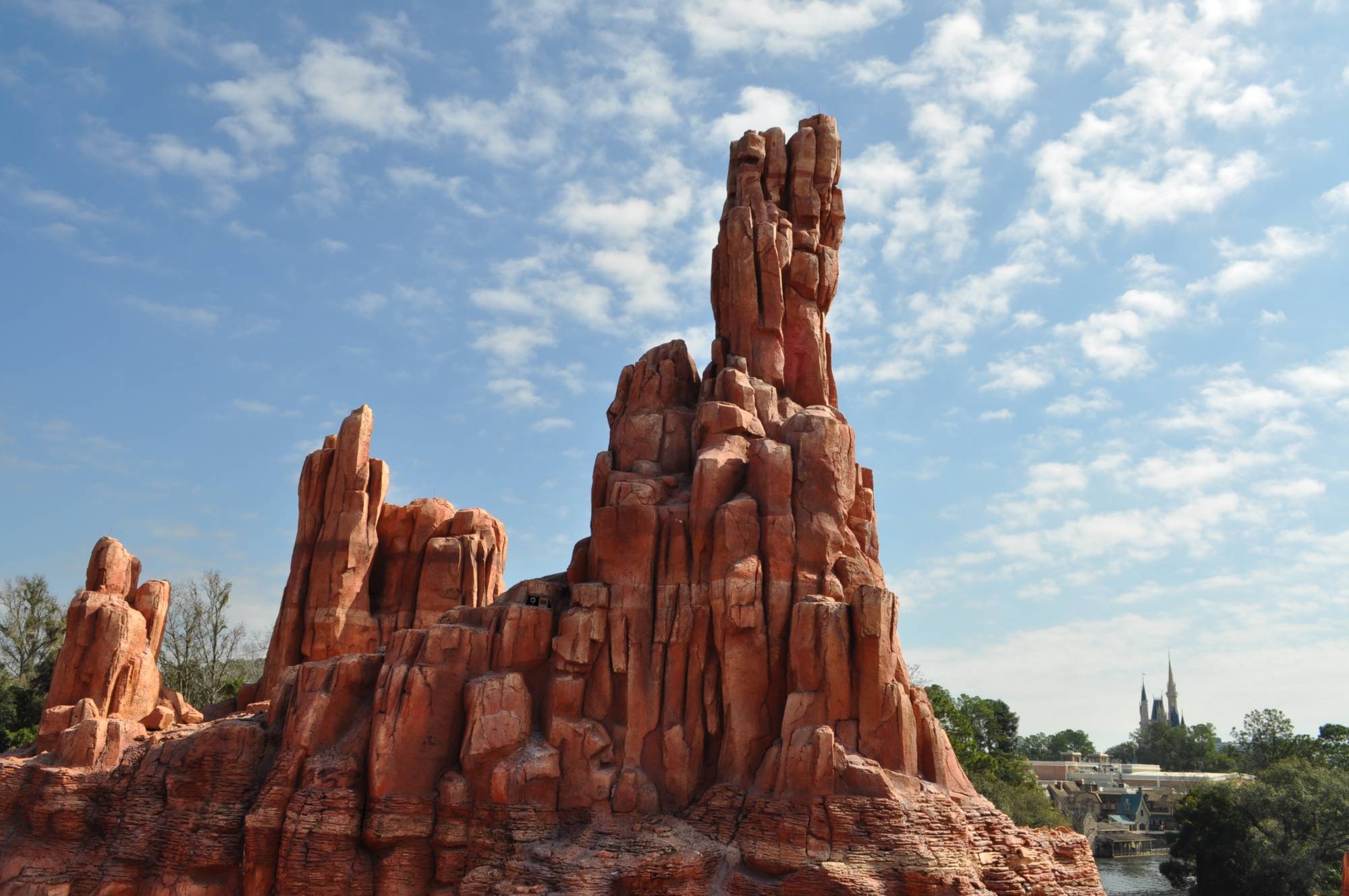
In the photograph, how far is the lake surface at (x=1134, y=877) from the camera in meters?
64.3

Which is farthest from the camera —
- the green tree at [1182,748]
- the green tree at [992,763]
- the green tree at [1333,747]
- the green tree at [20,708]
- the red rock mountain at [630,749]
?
the green tree at [1182,748]

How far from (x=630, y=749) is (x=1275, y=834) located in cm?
3747

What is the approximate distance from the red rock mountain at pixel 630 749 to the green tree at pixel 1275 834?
2551 cm

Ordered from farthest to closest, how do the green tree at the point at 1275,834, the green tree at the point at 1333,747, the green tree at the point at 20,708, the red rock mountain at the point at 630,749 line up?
1. the green tree at the point at 1333,747
2. the green tree at the point at 20,708
3. the green tree at the point at 1275,834
4. the red rock mountain at the point at 630,749

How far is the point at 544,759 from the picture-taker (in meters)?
29.1

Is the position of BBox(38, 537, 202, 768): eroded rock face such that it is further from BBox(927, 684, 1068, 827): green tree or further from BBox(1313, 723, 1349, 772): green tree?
BBox(1313, 723, 1349, 772): green tree

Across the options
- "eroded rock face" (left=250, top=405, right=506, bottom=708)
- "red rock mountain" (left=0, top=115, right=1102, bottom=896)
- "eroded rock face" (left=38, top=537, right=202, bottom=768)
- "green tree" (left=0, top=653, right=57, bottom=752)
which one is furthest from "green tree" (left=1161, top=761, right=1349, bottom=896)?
"green tree" (left=0, top=653, right=57, bottom=752)

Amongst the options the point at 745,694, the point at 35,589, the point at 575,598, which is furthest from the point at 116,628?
the point at 35,589

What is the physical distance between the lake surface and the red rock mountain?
33.7 m

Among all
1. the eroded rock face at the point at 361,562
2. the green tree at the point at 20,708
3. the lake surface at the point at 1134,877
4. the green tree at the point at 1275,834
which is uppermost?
the eroded rock face at the point at 361,562

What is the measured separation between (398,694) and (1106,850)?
7944 cm

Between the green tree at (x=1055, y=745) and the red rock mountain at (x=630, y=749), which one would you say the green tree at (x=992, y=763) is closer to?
the red rock mountain at (x=630, y=749)

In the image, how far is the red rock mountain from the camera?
27250 millimetres

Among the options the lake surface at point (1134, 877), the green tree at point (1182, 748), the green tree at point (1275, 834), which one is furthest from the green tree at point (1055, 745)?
the green tree at point (1275, 834)
